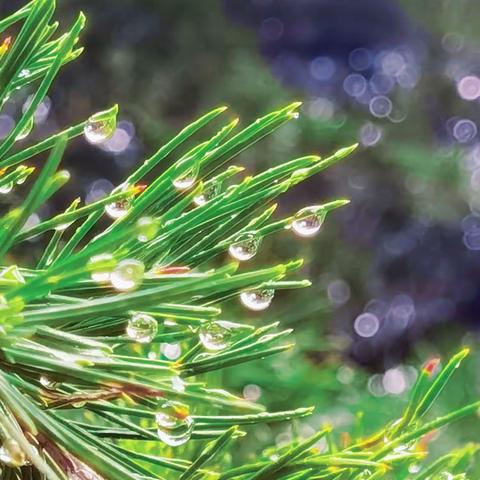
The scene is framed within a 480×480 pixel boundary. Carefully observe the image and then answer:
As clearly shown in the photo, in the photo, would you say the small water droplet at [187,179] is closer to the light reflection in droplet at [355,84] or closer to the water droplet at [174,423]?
the water droplet at [174,423]

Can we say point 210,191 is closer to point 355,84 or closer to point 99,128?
point 99,128

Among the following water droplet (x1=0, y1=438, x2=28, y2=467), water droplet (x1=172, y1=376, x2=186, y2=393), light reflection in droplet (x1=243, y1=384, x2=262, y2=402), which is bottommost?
light reflection in droplet (x1=243, y1=384, x2=262, y2=402)

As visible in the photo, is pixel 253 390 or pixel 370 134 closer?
pixel 253 390

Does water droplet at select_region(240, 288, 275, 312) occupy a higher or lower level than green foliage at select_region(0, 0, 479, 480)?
lower

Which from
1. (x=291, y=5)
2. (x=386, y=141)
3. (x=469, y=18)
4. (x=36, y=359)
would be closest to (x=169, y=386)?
(x=36, y=359)

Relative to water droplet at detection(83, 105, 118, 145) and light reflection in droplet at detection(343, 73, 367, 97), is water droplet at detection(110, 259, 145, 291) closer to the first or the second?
water droplet at detection(83, 105, 118, 145)

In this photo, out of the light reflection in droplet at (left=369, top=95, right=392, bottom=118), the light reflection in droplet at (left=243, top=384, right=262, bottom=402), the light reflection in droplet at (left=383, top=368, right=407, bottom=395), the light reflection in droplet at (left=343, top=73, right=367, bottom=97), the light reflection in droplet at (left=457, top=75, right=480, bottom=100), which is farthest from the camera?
the light reflection in droplet at (left=457, top=75, right=480, bottom=100)

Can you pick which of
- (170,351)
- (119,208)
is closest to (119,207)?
(119,208)

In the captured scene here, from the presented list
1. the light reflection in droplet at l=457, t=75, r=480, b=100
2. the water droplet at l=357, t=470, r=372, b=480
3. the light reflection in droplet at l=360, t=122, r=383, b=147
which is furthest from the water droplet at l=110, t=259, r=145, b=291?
the light reflection in droplet at l=457, t=75, r=480, b=100
